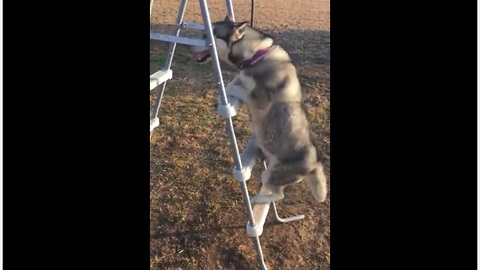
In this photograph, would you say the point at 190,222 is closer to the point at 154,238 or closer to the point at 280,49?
the point at 154,238

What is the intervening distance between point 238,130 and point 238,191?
97cm

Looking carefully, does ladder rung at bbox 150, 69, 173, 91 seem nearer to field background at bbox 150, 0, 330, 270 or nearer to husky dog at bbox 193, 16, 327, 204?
husky dog at bbox 193, 16, 327, 204

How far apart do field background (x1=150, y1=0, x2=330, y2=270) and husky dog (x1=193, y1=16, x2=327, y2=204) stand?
0.26 meters

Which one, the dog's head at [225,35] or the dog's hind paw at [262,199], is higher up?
the dog's head at [225,35]

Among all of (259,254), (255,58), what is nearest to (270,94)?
(255,58)

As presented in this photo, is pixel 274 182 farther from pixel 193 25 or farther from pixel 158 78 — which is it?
pixel 193 25

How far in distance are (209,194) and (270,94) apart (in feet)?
4.19

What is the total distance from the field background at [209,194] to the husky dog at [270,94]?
10.4 inches

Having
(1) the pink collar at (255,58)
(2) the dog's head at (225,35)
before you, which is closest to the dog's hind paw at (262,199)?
(1) the pink collar at (255,58)

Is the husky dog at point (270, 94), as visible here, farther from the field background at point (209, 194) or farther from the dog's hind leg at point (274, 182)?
Answer: the field background at point (209, 194)

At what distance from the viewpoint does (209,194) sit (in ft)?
12.3

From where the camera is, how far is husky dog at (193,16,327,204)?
2.76 m

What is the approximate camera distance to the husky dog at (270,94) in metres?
2.76

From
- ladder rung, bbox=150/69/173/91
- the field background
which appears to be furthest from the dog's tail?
ladder rung, bbox=150/69/173/91
